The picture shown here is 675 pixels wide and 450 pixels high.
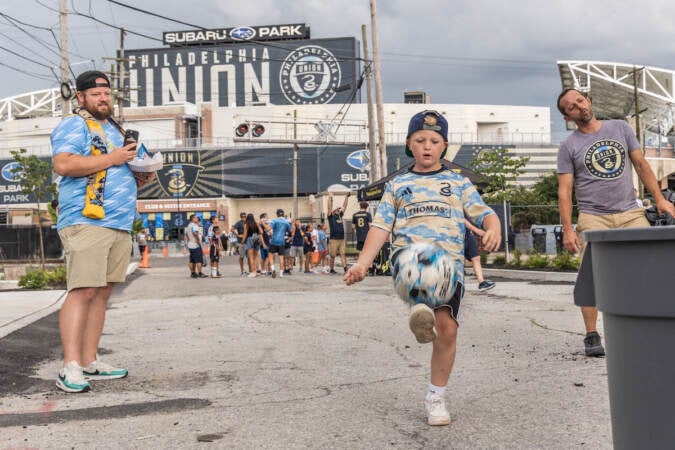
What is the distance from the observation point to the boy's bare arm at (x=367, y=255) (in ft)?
12.1

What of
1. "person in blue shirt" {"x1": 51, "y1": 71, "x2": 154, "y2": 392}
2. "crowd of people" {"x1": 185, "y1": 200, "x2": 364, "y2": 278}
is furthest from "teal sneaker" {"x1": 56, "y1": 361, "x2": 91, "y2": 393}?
"crowd of people" {"x1": 185, "y1": 200, "x2": 364, "y2": 278}

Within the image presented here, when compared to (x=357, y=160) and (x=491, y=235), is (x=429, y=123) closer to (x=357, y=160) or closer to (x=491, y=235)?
(x=491, y=235)

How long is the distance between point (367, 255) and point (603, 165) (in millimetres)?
2430

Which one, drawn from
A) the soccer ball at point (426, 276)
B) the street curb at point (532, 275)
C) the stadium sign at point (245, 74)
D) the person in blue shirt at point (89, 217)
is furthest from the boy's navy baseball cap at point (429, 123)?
the stadium sign at point (245, 74)

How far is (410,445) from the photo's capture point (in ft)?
11.0

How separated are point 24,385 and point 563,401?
10.6ft

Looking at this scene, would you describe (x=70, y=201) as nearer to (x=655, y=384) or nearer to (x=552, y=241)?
(x=655, y=384)

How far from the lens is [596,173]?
18.0ft

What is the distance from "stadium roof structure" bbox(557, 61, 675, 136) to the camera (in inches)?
2724

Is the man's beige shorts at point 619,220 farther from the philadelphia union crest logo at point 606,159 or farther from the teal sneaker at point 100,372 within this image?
the teal sneaker at point 100,372

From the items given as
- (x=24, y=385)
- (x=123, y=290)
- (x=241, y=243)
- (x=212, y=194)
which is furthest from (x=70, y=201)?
(x=212, y=194)

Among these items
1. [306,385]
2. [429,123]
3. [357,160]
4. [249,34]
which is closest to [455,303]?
[429,123]

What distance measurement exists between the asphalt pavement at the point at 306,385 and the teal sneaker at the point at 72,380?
6 cm

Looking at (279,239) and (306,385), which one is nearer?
(306,385)
